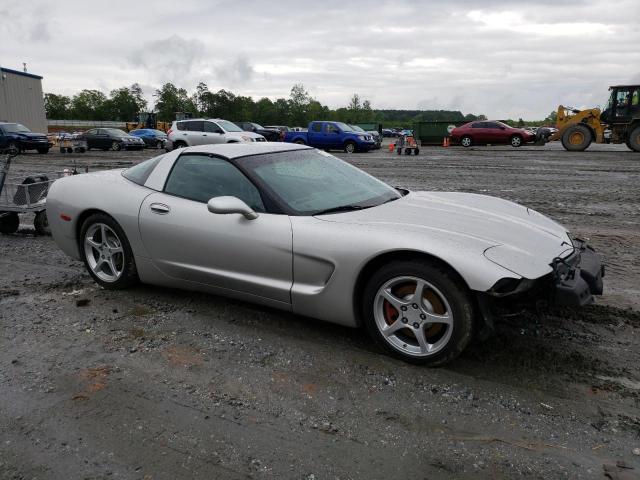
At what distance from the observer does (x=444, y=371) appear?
2965mm

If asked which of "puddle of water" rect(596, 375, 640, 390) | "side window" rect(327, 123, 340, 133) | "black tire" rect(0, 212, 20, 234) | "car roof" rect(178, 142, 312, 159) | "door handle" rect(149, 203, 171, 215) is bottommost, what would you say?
"puddle of water" rect(596, 375, 640, 390)

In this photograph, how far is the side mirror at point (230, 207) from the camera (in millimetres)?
3361

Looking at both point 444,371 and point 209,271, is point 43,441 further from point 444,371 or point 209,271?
point 444,371

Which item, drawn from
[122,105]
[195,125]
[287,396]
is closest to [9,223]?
[287,396]

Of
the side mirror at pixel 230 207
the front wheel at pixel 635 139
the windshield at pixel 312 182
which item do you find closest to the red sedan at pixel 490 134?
the front wheel at pixel 635 139

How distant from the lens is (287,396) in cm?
277

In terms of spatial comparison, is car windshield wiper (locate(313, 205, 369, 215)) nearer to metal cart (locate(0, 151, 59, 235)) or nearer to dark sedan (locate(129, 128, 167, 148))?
metal cart (locate(0, 151, 59, 235))

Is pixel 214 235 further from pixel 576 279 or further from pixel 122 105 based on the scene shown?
pixel 122 105

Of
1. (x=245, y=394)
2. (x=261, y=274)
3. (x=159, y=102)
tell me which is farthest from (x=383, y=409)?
(x=159, y=102)

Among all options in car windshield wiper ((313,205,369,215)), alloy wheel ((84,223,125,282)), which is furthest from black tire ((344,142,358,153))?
car windshield wiper ((313,205,369,215))

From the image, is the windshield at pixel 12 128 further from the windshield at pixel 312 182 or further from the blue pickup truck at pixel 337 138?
the windshield at pixel 312 182

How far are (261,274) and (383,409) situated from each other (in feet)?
4.10

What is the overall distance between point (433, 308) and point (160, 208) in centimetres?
221

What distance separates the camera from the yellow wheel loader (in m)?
21.2
